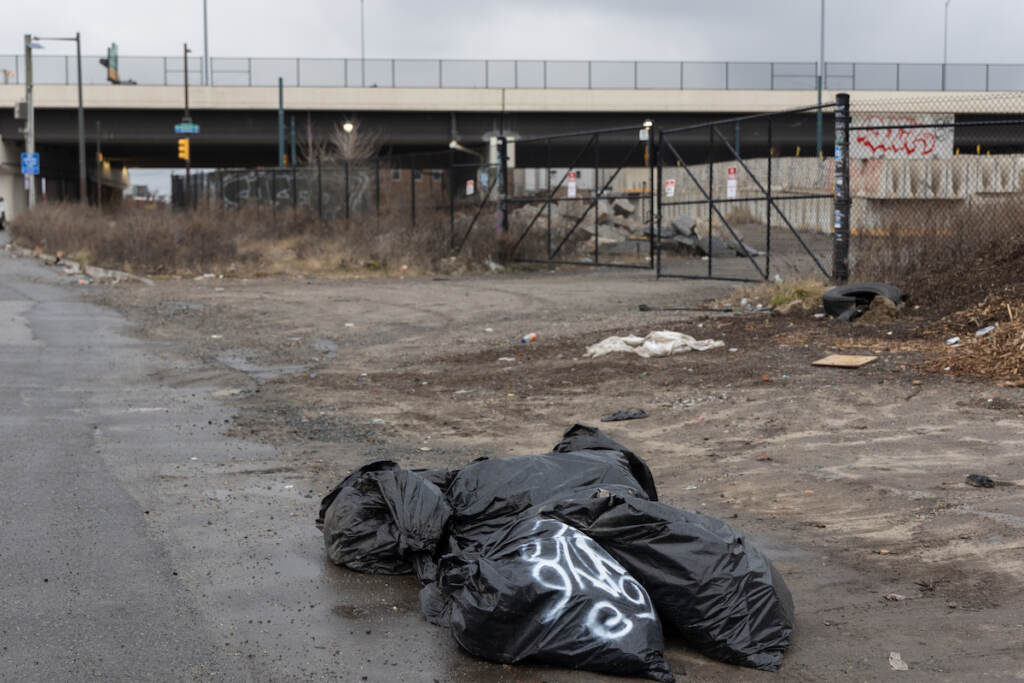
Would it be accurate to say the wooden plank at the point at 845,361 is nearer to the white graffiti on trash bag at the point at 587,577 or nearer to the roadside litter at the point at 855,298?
the roadside litter at the point at 855,298

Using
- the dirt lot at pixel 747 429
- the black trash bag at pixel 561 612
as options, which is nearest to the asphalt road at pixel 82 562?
the dirt lot at pixel 747 429

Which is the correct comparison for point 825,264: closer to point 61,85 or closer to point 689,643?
point 689,643

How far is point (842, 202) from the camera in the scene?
564 inches

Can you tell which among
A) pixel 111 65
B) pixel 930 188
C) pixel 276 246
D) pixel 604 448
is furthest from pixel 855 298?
pixel 111 65

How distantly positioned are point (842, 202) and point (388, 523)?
11010mm

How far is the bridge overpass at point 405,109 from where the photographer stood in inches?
2052

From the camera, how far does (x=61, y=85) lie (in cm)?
5203

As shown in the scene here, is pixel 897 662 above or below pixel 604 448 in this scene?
below

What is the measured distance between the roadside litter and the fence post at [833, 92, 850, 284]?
206 cm

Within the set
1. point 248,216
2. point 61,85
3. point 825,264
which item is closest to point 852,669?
point 825,264

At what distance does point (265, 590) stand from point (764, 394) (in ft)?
17.4

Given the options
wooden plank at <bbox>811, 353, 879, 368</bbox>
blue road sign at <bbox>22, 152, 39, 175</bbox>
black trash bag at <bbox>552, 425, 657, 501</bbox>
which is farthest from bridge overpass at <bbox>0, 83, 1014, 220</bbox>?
black trash bag at <bbox>552, 425, 657, 501</bbox>

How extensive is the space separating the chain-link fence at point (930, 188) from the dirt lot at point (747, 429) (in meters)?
1.57

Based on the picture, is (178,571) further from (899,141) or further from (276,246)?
(899,141)
